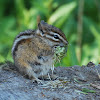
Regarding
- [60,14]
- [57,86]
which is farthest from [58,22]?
[57,86]

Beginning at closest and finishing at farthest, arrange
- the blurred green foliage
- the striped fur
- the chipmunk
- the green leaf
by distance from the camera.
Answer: the striped fur < the chipmunk < the blurred green foliage < the green leaf

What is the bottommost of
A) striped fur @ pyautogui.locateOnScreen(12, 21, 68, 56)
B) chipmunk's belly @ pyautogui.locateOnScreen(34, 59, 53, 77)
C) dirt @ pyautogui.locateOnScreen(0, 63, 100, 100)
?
dirt @ pyautogui.locateOnScreen(0, 63, 100, 100)

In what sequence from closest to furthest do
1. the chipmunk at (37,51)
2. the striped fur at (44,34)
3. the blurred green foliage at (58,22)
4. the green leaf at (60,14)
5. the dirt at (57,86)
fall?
the dirt at (57,86) < the striped fur at (44,34) < the chipmunk at (37,51) < the blurred green foliage at (58,22) < the green leaf at (60,14)

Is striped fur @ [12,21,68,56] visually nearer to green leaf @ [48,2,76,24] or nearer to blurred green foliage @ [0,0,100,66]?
blurred green foliage @ [0,0,100,66]

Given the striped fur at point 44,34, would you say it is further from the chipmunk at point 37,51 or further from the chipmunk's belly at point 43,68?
the chipmunk's belly at point 43,68

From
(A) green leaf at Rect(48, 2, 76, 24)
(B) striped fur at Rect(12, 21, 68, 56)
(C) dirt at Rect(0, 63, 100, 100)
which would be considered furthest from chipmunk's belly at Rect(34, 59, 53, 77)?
(A) green leaf at Rect(48, 2, 76, 24)

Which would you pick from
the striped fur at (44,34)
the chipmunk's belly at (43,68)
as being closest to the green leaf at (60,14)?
the striped fur at (44,34)
